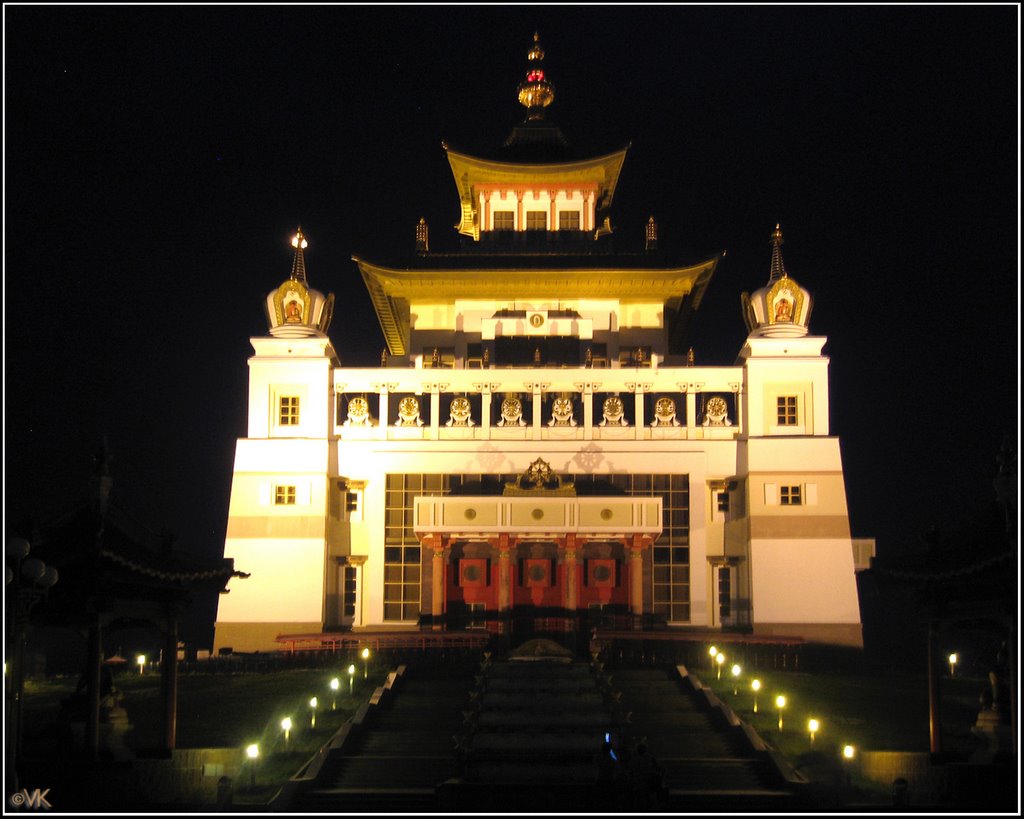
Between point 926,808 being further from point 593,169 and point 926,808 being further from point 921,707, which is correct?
point 593,169

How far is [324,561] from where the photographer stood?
47312mm

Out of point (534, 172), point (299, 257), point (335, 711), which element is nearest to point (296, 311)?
point (299, 257)

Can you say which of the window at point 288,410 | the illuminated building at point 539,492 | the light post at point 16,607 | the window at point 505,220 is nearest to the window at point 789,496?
the illuminated building at point 539,492

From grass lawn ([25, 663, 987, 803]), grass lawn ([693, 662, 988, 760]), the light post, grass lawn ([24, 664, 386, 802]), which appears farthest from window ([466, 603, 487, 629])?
the light post

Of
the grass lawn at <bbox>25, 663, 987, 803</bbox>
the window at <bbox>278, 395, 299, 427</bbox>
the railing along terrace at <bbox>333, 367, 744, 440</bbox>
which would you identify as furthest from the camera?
the railing along terrace at <bbox>333, 367, 744, 440</bbox>

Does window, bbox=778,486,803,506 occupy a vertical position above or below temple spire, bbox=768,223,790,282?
below

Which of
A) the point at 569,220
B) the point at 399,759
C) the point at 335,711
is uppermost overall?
the point at 569,220

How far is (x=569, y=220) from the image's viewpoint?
6072cm

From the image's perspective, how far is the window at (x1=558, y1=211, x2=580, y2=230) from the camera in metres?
60.6

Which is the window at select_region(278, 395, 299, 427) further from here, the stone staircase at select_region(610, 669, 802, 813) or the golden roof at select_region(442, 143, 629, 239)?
the stone staircase at select_region(610, 669, 802, 813)

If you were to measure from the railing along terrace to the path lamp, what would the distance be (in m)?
24.3

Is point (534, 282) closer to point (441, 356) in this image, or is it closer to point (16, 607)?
point (441, 356)

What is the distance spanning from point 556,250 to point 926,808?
3762cm

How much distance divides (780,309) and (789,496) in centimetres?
729
